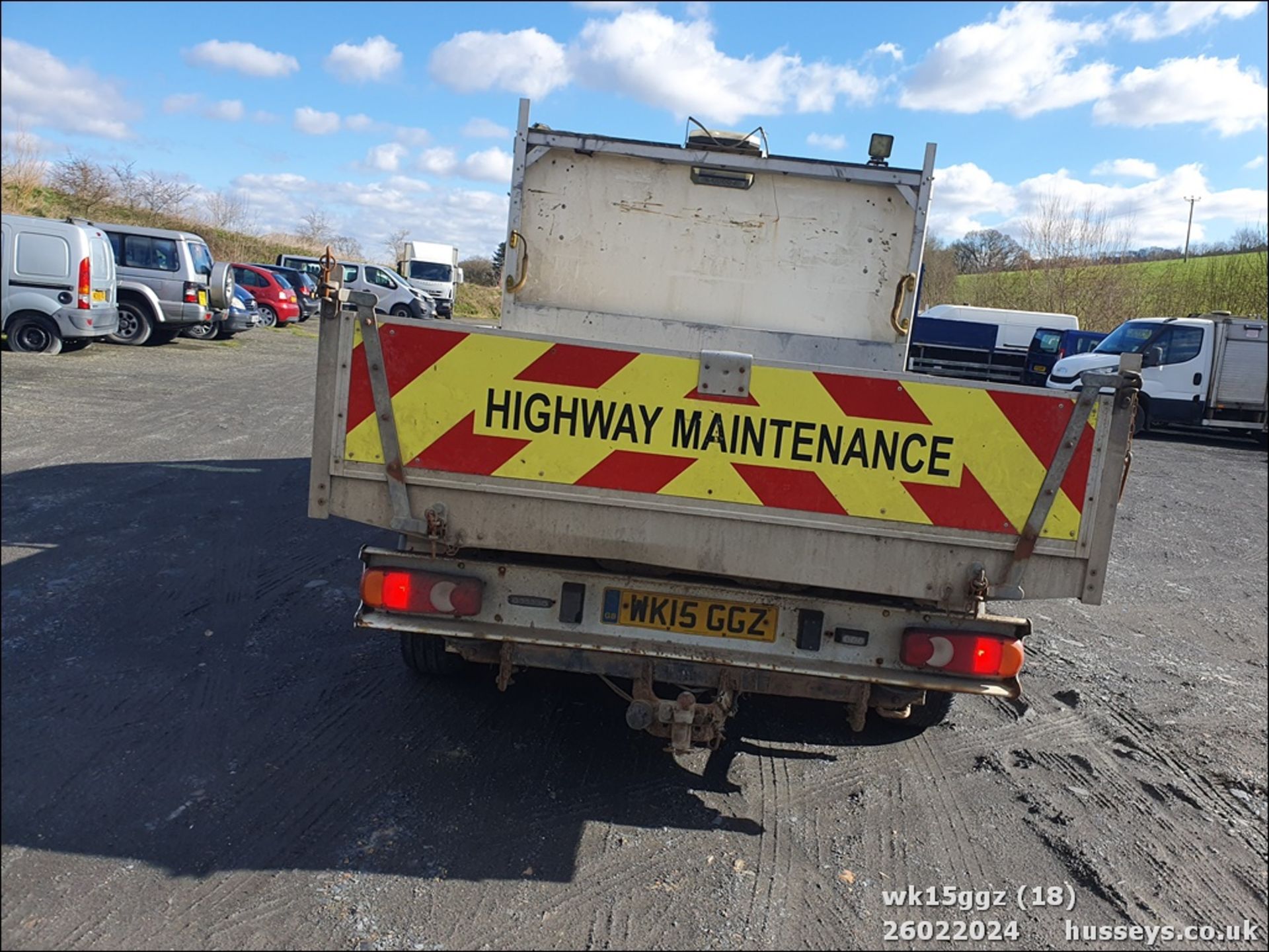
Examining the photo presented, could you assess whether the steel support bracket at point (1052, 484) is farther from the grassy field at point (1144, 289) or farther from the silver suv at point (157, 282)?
the grassy field at point (1144, 289)

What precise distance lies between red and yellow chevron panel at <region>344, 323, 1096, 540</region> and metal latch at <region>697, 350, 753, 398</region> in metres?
0.03

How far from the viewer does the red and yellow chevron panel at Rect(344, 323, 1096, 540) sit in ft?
10.7

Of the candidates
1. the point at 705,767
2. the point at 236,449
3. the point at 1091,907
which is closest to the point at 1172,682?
the point at 1091,907

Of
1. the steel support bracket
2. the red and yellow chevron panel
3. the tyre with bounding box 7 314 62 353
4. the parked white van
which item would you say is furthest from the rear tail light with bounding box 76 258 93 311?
the steel support bracket

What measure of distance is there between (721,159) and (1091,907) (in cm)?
450

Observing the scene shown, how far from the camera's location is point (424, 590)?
3.48 metres

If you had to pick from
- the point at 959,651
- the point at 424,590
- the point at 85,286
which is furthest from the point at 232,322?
the point at 959,651

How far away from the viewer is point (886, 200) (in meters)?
5.88

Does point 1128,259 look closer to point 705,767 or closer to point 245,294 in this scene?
point 245,294

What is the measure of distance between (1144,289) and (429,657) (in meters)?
33.6

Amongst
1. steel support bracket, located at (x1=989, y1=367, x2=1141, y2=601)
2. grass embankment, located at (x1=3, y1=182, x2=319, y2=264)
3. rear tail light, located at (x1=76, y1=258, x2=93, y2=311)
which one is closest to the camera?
steel support bracket, located at (x1=989, y1=367, x2=1141, y2=601)

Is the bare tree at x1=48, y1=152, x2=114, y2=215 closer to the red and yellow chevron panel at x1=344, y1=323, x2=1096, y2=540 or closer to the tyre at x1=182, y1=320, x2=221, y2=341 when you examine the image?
the tyre at x1=182, y1=320, x2=221, y2=341

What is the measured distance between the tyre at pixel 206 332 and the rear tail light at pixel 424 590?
57.0ft

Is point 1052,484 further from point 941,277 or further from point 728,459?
point 941,277
